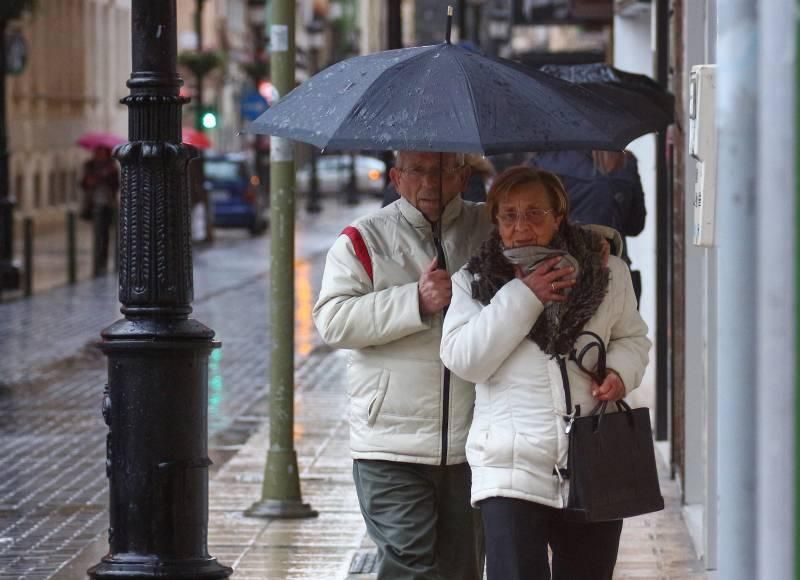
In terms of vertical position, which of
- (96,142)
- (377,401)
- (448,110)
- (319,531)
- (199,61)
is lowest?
(319,531)

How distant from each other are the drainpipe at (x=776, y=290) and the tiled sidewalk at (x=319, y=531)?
4.59m

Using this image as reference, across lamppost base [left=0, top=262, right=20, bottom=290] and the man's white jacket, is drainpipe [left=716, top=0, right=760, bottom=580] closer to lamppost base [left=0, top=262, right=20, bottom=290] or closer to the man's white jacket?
the man's white jacket

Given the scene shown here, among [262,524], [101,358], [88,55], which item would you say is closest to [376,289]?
[262,524]

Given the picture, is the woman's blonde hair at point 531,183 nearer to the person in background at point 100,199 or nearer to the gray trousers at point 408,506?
the gray trousers at point 408,506

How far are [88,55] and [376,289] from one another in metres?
40.1

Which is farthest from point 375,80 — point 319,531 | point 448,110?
point 319,531

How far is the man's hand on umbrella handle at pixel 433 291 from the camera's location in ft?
16.9

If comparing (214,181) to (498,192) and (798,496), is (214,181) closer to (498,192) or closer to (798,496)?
(498,192)

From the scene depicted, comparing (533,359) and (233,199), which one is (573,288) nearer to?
(533,359)

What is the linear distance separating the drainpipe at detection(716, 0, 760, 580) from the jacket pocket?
2.22 metres

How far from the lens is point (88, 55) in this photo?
44.5 m

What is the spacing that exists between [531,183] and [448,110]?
1.00 feet

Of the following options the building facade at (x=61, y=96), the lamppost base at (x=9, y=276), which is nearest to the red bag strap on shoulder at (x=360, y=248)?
the lamppost base at (x=9, y=276)

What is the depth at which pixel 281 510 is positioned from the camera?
8.84m
